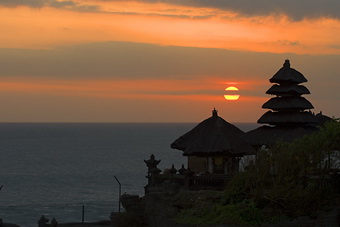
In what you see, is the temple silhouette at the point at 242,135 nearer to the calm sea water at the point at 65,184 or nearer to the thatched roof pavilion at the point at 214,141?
the thatched roof pavilion at the point at 214,141

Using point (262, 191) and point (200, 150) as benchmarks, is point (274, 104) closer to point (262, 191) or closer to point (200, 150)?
point (200, 150)

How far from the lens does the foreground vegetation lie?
127 feet

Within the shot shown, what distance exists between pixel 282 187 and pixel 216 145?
21.0ft

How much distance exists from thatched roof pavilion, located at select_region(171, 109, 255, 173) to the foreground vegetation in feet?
11.9

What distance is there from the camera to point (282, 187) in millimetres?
39250

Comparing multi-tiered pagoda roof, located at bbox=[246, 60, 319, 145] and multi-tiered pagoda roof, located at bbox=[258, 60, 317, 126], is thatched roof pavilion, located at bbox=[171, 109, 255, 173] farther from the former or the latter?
multi-tiered pagoda roof, located at bbox=[258, 60, 317, 126]

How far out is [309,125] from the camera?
4684 cm

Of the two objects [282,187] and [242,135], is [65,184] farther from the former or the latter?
[282,187]

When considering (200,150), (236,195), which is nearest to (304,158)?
(236,195)

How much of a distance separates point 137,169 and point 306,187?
11811 centimetres

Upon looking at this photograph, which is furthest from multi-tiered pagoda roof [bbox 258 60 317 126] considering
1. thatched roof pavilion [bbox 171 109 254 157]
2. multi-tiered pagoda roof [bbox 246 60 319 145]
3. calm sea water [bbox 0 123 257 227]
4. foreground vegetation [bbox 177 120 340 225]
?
calm sea water [bbox 0 123 257 227]

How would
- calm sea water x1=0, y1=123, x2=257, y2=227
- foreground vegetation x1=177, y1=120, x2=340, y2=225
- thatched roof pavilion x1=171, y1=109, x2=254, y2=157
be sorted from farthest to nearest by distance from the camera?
calm sea water x1=0, y1=123, x2=257, y2=227, thatched roof pavilion x1=171, y1=109, x2=254, y2=157, foreground vegetation x1=177, y1=120, x2=340, y2=225

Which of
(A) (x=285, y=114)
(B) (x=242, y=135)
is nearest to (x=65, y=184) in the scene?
(B) (x=242, y=135)

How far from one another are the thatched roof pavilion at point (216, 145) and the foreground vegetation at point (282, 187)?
361 centimetres
